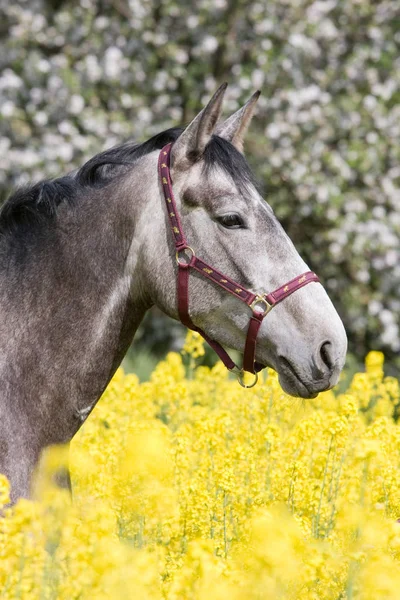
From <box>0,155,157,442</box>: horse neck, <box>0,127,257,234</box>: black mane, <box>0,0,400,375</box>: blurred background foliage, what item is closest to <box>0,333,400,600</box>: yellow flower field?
<box>0,155,157,442</box>: horse neck

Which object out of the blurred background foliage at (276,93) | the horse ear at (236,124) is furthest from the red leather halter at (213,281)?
the blurred background foliage at (276,93)

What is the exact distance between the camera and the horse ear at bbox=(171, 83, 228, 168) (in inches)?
125

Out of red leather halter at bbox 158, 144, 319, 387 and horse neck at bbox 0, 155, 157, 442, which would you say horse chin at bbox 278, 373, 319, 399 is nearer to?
red leather halter at bbox 158, 144, 319, 387

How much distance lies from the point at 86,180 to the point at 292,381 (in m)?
1.08

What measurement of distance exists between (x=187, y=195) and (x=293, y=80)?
6070 mm

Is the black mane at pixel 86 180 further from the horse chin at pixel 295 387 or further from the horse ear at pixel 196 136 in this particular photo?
the horse chin at pixel 295 387

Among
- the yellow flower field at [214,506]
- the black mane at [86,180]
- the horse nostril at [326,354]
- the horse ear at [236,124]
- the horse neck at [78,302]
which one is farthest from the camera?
the horse ear at [236,124]

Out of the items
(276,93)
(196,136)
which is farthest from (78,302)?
(276,93)

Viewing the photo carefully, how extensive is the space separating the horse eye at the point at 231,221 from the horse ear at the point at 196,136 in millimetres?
250

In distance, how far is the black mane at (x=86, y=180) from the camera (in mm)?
3275

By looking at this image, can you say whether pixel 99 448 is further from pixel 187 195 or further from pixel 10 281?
pixel 187 195

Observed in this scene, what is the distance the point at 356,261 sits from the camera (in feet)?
29.4

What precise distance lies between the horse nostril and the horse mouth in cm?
11

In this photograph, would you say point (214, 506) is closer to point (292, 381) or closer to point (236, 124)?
point (292, 381)
